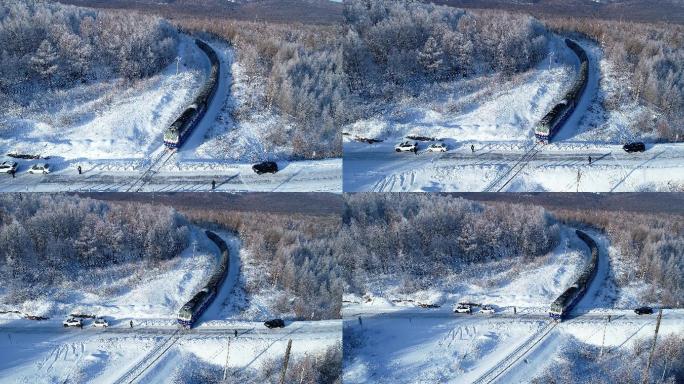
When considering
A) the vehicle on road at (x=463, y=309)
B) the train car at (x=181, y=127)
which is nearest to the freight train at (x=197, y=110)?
the train car at (x=181, y=127)

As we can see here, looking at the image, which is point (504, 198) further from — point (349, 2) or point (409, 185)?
point (349, 2)

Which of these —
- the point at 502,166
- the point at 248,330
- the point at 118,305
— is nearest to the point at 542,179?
the point at 502,166

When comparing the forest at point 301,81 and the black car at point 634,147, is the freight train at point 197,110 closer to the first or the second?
the forest at point 301,81

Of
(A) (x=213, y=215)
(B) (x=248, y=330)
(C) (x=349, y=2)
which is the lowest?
(B) (x=248, y=330)

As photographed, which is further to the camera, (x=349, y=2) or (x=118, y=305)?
(x=349, y=2)

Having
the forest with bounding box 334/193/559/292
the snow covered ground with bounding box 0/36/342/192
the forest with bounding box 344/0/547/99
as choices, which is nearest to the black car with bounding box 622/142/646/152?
the forest with bounding box 334/193/559/292

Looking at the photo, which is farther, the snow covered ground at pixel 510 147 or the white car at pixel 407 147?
the white car at pixel 407 147

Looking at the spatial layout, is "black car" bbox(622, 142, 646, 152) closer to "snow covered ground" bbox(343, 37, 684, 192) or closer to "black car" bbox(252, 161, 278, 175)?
"snow covered ground" bbox(343, 37, 684, 192)
